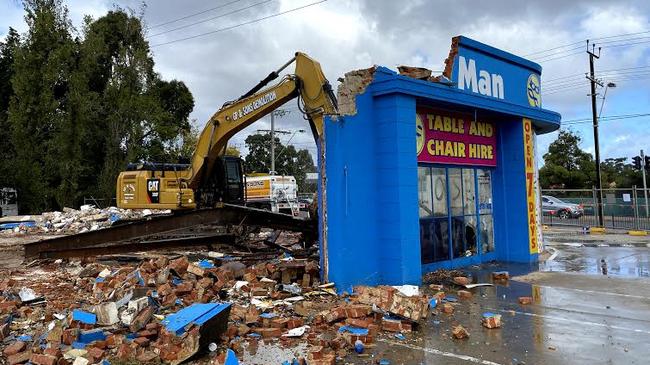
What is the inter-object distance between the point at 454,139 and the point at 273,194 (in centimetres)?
1895

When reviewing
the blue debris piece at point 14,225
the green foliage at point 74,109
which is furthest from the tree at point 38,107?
the blue debris piece at point 14,225

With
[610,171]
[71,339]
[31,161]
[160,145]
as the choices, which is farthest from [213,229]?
[610,171]

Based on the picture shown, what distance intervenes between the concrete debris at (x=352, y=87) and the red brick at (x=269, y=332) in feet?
13.2

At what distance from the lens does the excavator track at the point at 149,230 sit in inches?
443

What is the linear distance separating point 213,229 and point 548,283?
926cm

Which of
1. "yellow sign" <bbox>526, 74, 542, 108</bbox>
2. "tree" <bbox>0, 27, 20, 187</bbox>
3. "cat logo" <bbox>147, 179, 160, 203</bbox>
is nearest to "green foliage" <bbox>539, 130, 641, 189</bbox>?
"yellow sign" <bbox>526, 74, 542, 108</bbox>

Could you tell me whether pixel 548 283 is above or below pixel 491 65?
below

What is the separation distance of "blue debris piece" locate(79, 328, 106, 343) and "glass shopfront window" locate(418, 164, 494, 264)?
680 centimetres

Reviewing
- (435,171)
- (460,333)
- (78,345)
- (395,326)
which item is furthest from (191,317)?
(435,171)

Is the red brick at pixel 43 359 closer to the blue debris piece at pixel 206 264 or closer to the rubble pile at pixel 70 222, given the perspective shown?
the blue debris piece at pixel 206 264

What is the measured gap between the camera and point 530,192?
12.6 meters

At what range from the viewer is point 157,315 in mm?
6645

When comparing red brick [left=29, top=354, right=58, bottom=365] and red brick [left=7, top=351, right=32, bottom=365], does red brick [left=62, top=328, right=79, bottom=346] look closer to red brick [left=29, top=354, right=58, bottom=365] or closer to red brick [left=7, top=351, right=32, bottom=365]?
red brick [left=7, top=351, right=32, bottom=365]

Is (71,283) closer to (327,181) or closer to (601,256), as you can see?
(327,181)
